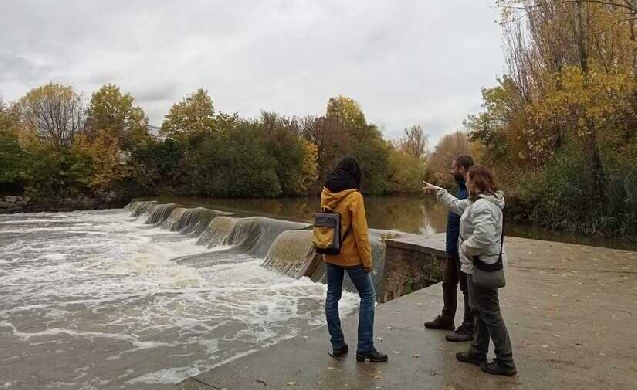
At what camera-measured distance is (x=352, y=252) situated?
3.78 meters

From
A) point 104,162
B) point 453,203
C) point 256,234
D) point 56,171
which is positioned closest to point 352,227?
point 453,203

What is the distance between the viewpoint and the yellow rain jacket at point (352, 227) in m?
3.71

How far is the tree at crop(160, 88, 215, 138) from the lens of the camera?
38500 mm

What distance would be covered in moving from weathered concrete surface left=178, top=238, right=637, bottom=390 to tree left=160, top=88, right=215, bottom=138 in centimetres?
3517

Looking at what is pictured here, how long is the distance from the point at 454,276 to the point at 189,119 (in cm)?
3718

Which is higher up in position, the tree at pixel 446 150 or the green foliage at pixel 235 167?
the tree at pixel 446 150

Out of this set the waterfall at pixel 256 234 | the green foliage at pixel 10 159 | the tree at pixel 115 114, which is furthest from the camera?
the tree at pixel 115 114

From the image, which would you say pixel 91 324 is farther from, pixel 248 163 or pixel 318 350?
pixel 248 163

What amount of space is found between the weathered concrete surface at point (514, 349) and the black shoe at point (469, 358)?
71 mm

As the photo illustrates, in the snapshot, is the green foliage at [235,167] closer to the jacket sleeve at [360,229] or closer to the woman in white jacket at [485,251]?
the jacket sleeve at [360,229]

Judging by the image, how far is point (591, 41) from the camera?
15.1 meters

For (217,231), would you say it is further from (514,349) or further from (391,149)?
(391,149)

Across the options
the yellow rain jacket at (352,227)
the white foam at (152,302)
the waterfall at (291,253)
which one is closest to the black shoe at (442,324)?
the yellow rain jacket at (352,227)

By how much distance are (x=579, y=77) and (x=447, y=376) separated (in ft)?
33.1
